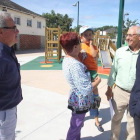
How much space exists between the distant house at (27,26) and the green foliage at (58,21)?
2101 centimetres

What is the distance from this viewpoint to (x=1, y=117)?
156 cm

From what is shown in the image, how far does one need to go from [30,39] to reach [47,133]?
2357 cm

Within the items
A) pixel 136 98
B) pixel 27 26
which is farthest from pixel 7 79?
pixel 27 26

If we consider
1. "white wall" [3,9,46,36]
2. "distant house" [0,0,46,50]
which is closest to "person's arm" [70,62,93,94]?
"distant house" [0,0,46,50]

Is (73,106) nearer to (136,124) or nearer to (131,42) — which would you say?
(136,124)

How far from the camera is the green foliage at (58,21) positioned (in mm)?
47250

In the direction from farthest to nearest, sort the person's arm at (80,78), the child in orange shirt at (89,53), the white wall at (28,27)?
the white wall at (28,27) → the child in orange shirt at (89,53) → the person's arm at (80,78)

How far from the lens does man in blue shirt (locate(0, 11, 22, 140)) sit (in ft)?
4.82

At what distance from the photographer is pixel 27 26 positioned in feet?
77.4

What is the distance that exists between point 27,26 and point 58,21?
26255 millimetres

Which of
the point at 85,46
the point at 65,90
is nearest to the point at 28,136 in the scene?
the point at 85,46

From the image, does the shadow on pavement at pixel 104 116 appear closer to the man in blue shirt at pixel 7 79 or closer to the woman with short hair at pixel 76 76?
the woman with short hair at pixel 76 76

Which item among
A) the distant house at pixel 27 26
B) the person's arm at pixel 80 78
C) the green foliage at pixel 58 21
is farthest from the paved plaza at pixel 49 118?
the green foliage at pixel 58 21

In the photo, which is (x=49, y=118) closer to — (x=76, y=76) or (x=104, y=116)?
(x=104, y=116)
